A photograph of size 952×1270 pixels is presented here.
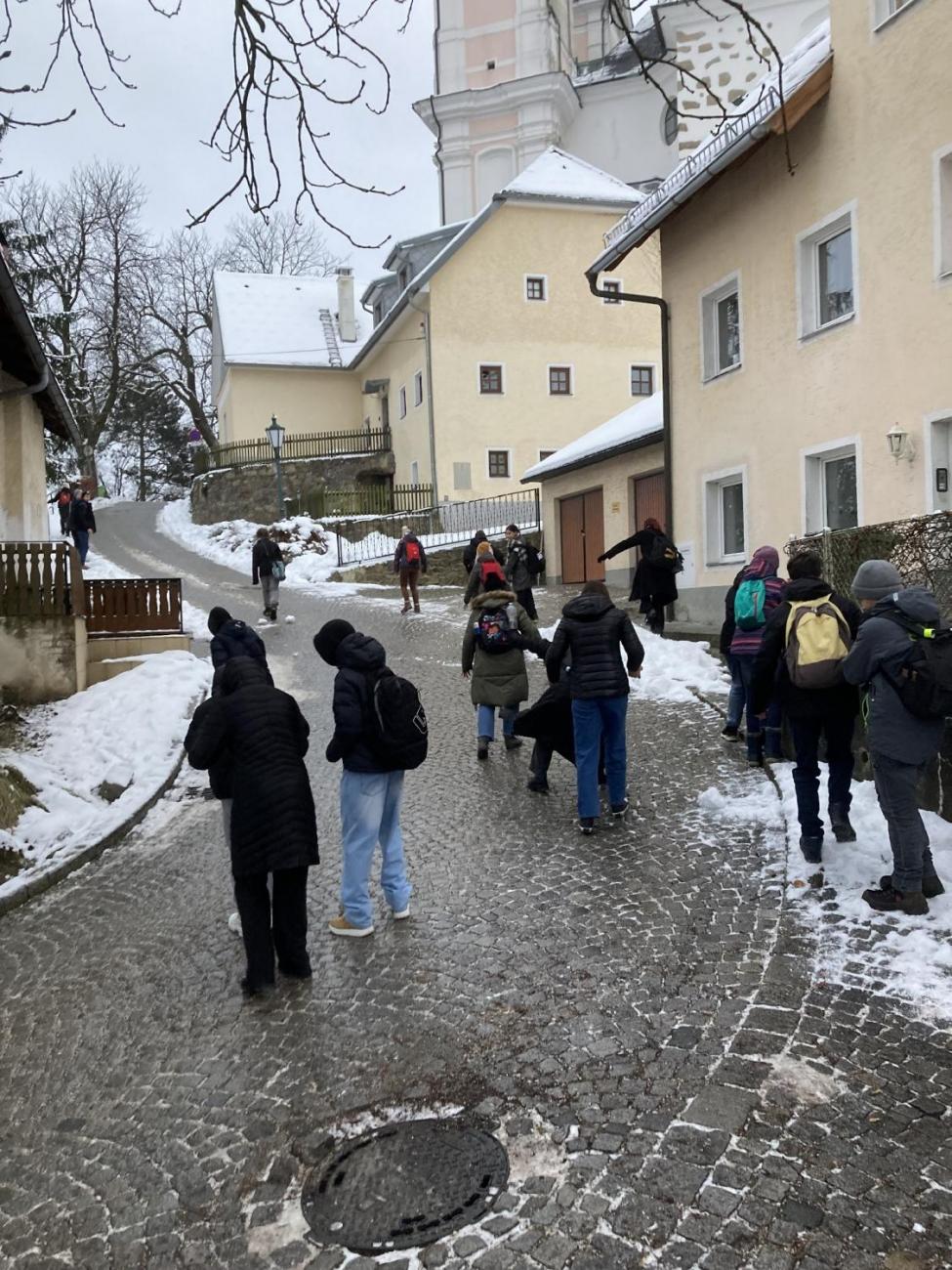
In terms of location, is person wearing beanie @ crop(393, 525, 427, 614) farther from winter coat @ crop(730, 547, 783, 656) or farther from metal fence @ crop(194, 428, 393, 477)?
metal fence @ crop(194, 428, 393, 477)

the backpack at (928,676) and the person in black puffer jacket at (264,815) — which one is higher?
the backpack at (928,676)

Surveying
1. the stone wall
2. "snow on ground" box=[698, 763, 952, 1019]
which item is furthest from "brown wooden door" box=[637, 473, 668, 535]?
the stone wall

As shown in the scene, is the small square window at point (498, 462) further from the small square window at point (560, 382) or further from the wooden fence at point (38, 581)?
the wooden fence at point (38, 581)

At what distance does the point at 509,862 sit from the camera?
6.59 m

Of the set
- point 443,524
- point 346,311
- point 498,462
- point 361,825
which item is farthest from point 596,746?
point 346,311

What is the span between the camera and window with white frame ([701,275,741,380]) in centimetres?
1572

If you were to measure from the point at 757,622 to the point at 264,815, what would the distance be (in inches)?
188

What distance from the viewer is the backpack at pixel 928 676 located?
501cm

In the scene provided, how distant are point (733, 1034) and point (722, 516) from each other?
12.8m

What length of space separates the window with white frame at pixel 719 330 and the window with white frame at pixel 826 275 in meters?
2.05

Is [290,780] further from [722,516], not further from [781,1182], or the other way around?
[722,516]

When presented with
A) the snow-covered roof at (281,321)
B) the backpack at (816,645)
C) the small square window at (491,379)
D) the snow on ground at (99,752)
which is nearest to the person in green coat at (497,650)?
the snow on ground at (99,752)

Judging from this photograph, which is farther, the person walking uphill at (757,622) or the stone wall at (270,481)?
the stone wall at (270,481)

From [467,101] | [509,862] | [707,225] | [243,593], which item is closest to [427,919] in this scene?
[509,862]
